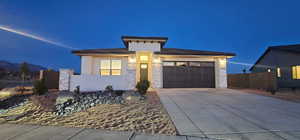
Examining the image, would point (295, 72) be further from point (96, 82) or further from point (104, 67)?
point (96, 82)

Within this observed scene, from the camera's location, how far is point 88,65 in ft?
31.3

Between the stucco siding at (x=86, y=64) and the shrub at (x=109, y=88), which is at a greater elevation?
the stucco siding at (x=86, y=64)

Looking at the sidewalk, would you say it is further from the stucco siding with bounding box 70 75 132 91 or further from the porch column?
the porch column

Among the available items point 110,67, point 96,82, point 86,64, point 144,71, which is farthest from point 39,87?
point 144,71

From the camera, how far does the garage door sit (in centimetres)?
1025

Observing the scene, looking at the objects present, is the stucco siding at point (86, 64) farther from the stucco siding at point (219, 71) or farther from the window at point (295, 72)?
the window at point (295, 72)

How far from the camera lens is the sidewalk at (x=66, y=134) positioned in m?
2.39

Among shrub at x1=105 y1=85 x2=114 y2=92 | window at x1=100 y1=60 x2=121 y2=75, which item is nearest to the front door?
window at x1=100 y1=60 x2=121 y2=75

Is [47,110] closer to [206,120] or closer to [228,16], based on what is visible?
[206,120]

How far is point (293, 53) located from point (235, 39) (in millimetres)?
65163

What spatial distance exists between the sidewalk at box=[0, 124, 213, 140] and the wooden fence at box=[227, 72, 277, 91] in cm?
1055

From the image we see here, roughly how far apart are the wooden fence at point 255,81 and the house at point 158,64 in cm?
291

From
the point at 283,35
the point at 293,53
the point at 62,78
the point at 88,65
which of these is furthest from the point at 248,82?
the point at 283,35

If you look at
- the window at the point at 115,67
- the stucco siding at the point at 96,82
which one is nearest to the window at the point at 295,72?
the stucco siding at the point at 96,82
